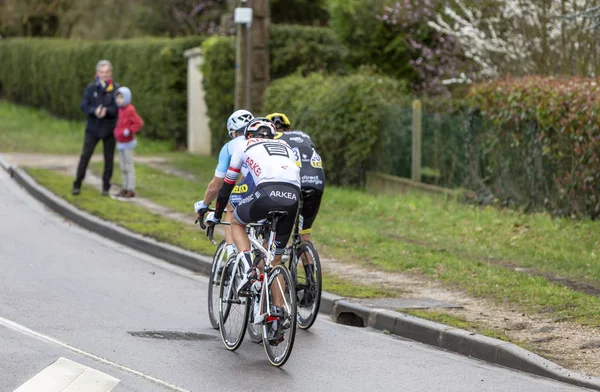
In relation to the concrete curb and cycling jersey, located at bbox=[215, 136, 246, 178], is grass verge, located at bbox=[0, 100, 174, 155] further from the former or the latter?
cycling jersey, located at bbox=[215, 136, 246, 178]

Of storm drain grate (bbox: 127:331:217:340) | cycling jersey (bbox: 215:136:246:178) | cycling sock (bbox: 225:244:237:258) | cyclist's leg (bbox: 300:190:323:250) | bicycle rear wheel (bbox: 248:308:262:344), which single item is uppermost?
cycling jersey (bbox: 215:136:246:178)

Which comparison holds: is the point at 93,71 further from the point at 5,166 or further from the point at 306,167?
the point at 306,167

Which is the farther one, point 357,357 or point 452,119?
point 452,119

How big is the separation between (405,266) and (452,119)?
20.0ft

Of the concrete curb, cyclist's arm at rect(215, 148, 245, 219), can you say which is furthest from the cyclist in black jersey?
the concrete curb

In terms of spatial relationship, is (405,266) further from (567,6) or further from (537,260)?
(567,6)

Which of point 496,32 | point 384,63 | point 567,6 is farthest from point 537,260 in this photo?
point 384,63

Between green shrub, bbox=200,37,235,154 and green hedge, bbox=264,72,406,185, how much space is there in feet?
13.5

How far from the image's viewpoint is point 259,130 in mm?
8273

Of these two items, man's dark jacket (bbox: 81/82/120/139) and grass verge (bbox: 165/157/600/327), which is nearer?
grass verge (bbox: 165/157/600/327)

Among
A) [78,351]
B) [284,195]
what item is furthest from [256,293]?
[78,351]

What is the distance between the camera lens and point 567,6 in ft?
62.3

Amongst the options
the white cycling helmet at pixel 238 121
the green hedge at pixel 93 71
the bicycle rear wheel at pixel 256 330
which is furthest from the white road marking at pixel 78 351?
the green hedge at pixel 93 71

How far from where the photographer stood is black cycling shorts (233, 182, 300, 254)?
7914mm
